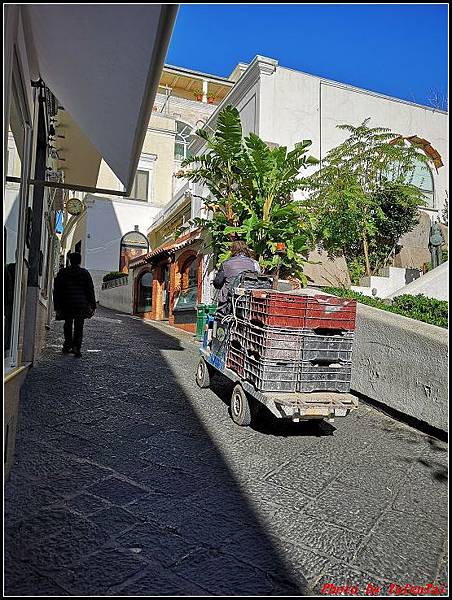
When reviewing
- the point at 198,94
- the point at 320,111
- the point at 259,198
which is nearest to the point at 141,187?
the point at 198,94

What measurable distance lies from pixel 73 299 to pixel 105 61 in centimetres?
583

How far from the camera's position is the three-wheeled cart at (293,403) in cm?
453

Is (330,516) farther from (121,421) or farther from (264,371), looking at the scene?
(121,421)

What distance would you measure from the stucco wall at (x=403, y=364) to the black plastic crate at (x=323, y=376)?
1033 millimetres

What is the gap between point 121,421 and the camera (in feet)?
16.8

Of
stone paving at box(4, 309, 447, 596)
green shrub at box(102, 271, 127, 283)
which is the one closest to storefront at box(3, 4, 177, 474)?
stone paving at box(4, 309, 447, 596)

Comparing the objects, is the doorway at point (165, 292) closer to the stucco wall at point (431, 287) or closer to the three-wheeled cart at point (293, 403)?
the stucco wall at point (431, 287)

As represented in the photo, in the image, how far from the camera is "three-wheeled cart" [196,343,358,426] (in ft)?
14.9

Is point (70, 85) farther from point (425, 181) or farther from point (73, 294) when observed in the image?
point (425, 181)

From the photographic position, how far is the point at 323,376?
16.2ft

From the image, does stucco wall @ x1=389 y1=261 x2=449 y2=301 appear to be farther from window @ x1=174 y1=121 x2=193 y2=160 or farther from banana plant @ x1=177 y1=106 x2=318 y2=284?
window @ x1=174 y1=121 x2=193 y2=160

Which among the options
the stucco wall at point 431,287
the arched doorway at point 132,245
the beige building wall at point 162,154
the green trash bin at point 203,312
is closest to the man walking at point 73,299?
the green trash bin at point 203,312

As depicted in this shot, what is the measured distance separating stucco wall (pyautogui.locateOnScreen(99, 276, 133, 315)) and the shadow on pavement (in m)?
16.4

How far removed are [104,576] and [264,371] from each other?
8.67ft
